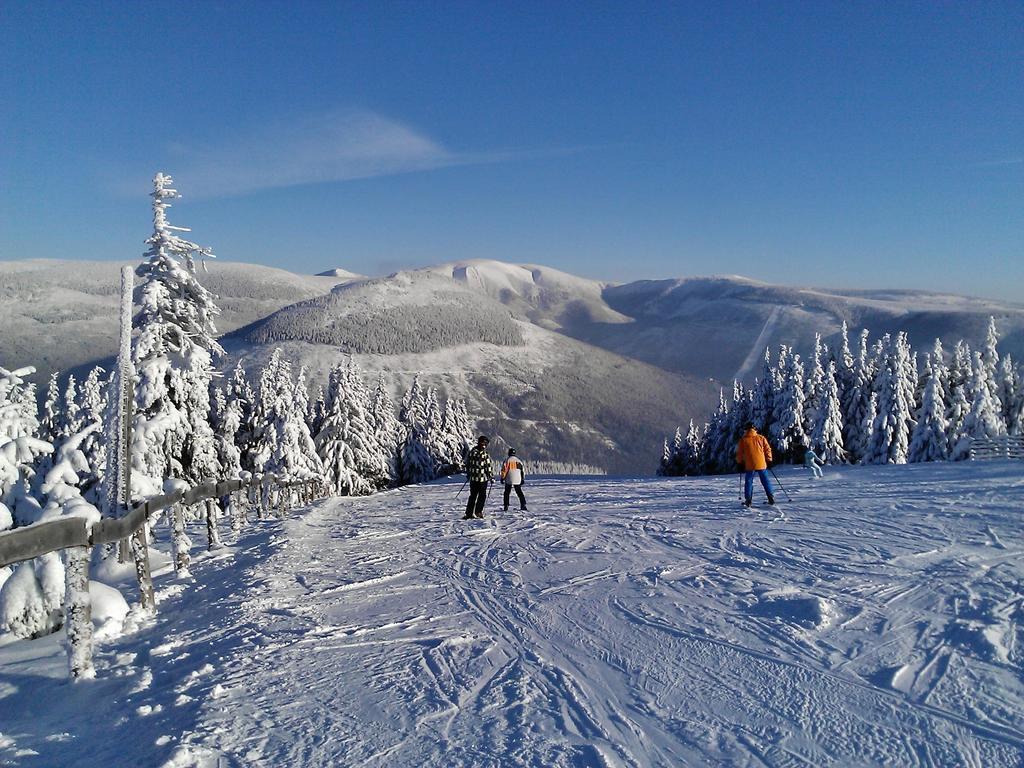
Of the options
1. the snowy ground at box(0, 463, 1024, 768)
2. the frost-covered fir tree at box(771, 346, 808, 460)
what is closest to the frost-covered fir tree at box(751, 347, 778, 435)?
the frost-covered fir tree at box(771, 346, 808, 460)

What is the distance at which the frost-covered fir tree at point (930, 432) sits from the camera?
3806cm

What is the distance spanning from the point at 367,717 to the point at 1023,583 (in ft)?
22.3

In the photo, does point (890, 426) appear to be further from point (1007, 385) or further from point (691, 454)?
point (691, 454)

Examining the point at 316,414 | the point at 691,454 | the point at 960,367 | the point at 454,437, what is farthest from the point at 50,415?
the point at 960,367

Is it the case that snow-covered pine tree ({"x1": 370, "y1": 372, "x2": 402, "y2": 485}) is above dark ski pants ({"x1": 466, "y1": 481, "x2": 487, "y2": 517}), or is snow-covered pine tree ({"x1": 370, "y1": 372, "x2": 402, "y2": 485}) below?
below

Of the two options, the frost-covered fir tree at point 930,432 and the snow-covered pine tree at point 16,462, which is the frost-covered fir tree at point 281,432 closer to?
the snow-covered pine tree at point 16,462

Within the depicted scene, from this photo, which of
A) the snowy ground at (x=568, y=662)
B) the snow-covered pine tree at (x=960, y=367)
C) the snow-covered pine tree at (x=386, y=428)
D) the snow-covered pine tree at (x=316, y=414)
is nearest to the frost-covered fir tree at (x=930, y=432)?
the snow-covered pine tree at (x=960, y=367)

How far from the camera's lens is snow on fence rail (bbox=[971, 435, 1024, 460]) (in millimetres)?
23375

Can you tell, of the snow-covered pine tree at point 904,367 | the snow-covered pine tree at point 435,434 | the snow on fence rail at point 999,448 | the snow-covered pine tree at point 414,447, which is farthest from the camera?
the snow-covered pine tree at point 435,434

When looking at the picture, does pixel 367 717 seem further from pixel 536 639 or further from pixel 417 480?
pixel 417 480

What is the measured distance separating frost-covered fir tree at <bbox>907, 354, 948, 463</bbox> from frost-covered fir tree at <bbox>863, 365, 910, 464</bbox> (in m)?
0.64

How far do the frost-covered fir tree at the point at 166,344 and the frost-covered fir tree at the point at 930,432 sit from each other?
40.0 metres

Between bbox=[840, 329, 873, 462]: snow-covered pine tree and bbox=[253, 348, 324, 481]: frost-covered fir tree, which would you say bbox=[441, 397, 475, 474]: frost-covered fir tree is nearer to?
bbox=[253, 348, 324, 481]: frost-covered fir tree

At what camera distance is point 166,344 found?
16.7 m
